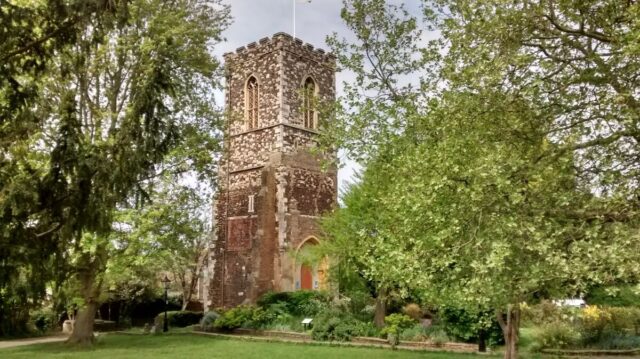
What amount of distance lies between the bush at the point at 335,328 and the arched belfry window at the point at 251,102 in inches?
501

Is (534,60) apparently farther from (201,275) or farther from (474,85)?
(201,275)

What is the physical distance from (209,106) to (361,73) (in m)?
10.4

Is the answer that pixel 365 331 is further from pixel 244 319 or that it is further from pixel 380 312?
pixel 244 319

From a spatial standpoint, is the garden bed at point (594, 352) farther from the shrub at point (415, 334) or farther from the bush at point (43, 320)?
the bush at point (43, 320)

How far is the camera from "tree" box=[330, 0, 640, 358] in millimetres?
7102

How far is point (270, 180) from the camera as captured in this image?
2744 cm

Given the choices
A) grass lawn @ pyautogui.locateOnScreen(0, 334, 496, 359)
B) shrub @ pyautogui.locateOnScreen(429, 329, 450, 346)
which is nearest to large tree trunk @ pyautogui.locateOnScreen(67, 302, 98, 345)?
grass lawn @ pyautogui.locateOnScreen(0, 334, 496, 359)

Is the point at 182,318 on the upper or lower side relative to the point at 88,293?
lower

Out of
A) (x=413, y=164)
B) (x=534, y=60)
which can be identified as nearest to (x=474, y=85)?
(x=534, y=60)

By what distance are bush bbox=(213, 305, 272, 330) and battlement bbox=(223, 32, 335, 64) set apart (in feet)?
42.7

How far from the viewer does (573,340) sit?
1504 cm

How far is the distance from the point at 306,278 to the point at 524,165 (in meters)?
21.3

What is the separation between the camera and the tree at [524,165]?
710cm

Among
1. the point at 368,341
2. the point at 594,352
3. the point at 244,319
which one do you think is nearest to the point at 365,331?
the point at 368,341
